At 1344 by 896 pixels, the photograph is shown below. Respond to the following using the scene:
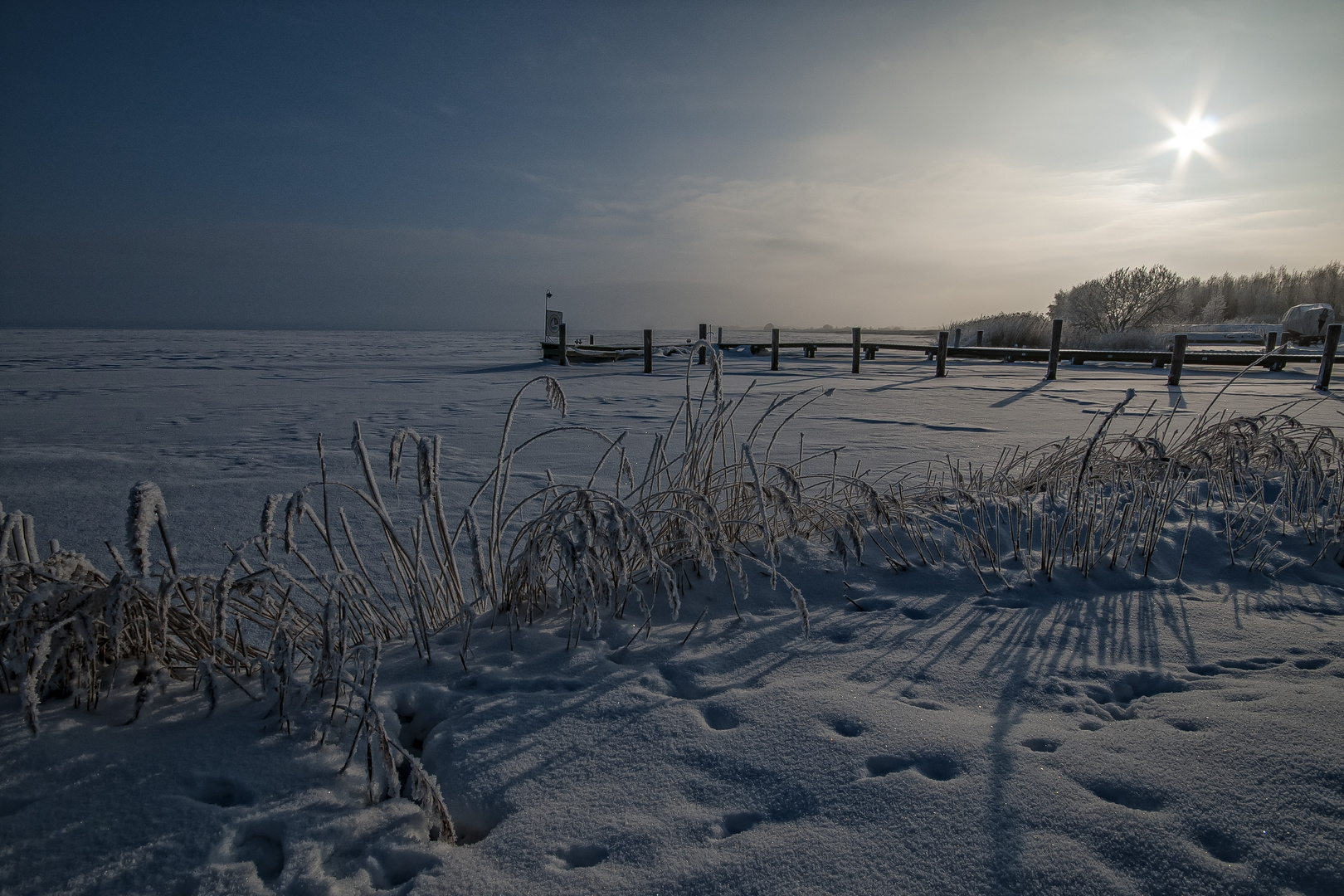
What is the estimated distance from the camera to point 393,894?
1.04 metres

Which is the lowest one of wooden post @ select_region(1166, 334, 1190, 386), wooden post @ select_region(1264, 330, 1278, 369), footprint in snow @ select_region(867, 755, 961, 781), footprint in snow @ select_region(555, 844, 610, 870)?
footprint in snow @ select_region(555, 844, 610, 870)

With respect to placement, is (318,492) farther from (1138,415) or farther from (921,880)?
(1138,415)

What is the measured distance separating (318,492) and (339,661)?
11.0 feet

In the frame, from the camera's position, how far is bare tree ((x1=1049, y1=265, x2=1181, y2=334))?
25266 mm

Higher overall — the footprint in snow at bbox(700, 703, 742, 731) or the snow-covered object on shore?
the snow-covered object on shore

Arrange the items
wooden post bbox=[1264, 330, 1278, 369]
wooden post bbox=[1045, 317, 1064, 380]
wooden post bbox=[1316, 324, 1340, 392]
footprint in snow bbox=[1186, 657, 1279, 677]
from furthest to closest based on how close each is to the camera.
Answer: wooden post bbox=[1264, 330, 1278, 369] < wooden post bbox=[1045, 317, 1064, 380] < wooden post bbox=[1316, 324, 1340, 392] < footprint in snow bbox=[1186, 657, 1279, 677]

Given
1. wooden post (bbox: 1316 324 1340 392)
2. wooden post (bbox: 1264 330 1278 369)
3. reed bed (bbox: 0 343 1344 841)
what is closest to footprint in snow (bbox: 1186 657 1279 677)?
reed bed (bbox: 0 343 1344 841)

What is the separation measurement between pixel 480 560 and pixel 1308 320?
3399 cm

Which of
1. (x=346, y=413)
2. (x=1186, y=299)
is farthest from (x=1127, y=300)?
(x=346, y=413)

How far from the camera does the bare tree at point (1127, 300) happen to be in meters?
25.3

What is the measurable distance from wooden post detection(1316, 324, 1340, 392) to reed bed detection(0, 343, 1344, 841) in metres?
9.78

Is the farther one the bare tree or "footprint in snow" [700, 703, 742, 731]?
the bare tree

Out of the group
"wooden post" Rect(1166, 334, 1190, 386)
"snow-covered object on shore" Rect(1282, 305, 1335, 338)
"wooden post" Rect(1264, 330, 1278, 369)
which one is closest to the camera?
"wooden post" Rect(1166, 334, 1190, 386)

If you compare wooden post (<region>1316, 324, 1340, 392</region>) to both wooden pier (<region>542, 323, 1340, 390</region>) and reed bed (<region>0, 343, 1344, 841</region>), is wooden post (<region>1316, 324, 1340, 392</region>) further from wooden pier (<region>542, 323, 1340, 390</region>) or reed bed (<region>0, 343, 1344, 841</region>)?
reed bed (<region>0, 343, 1344, 841</region>)
